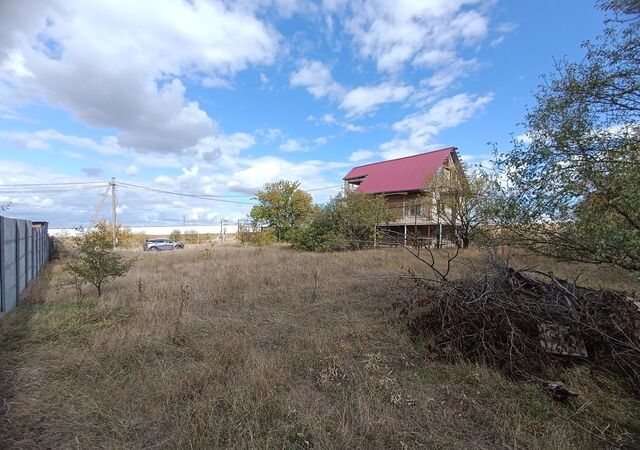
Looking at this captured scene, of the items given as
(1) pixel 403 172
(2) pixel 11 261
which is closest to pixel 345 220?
(1) pixel 403 172

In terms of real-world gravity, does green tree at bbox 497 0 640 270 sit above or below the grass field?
above

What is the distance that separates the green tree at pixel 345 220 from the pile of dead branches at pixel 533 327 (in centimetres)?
1634

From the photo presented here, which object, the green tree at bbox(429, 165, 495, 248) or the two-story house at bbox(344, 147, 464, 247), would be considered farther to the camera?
the two-story house at bbox(344, 147, 464, 247)

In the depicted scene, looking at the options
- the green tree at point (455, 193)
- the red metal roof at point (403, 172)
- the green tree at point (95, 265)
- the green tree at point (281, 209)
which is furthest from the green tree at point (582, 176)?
the green tree at point (281, 209)

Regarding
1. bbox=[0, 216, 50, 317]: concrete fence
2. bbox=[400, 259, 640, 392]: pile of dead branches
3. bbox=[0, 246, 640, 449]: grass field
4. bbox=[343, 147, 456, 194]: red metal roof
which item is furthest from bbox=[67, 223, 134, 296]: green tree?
bbox=[343, 147, 456, 194]: red metal roof

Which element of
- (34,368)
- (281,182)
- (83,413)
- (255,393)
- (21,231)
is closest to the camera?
(83,413)

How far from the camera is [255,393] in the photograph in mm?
3295

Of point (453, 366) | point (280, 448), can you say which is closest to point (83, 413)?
point (280, 448)

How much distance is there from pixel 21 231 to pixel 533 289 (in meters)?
11.0

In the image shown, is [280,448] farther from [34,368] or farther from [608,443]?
[34,368]

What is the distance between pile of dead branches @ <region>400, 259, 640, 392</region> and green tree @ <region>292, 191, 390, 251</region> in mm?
16341

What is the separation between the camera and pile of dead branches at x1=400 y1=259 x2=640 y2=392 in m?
3.62

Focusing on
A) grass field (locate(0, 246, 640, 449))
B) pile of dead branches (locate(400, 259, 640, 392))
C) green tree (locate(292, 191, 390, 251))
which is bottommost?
grass field (locate(0, 246, 640, 449))

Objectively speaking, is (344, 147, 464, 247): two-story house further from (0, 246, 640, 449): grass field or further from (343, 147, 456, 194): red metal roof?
(0, 246, 640, 449): grass field
